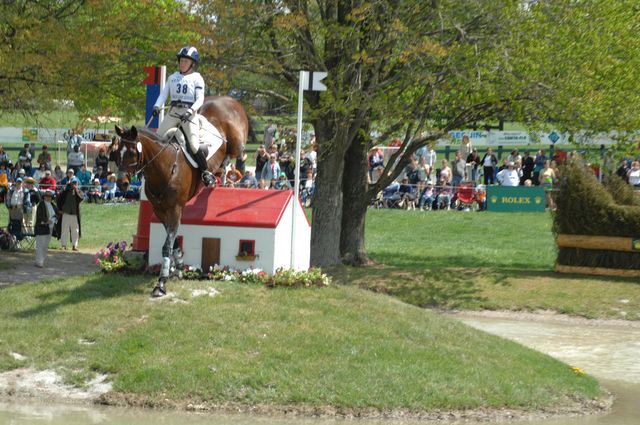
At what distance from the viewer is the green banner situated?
35.6 metres

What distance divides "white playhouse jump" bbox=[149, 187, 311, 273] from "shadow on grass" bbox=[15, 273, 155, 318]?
1.95 ft

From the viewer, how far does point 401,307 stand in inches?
651

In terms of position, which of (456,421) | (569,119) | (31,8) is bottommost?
(456,421)

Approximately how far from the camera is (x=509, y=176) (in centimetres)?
3584

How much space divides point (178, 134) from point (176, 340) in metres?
3.19

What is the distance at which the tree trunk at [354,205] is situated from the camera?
85.9ft

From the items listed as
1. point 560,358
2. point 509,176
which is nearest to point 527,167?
point 509,176

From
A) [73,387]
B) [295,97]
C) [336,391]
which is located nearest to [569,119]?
[295,97]

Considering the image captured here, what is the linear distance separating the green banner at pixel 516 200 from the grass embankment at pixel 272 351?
1978cm

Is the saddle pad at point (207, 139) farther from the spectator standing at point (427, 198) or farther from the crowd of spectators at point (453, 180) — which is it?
A: the spectator standing at point (427, 198)

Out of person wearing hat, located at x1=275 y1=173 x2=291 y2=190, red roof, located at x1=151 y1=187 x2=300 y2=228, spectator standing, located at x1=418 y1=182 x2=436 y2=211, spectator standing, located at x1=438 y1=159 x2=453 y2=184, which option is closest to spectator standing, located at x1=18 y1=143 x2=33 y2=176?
person wearing hat, located at x1=275 y1=173 x2=291 y2=190

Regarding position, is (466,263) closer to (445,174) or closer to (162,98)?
(445,174)

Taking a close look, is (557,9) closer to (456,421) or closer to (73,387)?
(456,421)

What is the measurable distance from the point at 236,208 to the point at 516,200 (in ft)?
67.1
